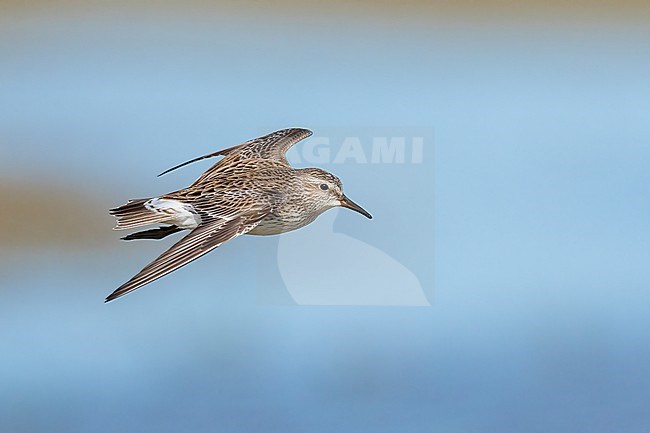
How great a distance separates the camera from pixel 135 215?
131 cm

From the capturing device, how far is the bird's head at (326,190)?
1427 millimetres

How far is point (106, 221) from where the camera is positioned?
2.66 meters

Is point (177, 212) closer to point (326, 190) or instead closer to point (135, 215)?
point (135, 215)

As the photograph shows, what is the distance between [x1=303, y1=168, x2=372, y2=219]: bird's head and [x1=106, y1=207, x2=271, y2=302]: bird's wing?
110 millimetres

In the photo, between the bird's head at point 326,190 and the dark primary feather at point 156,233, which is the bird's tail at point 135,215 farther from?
the bird's head at point 326,190

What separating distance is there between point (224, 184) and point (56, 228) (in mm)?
1380

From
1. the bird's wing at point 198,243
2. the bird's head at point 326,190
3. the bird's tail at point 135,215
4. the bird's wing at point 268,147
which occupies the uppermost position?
the bird's wing at point 268,147

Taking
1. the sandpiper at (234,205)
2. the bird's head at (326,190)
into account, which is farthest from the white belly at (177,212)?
the bird's head at (326,190)

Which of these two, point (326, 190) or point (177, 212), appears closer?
point (177, 212)

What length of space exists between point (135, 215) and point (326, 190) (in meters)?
0.29

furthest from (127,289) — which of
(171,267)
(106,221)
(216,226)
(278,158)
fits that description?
(106,221)

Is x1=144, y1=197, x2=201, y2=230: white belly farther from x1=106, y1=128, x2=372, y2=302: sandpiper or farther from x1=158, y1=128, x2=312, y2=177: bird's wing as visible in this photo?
x1=158, y1=128, x2=312, y2=177: bird's wing

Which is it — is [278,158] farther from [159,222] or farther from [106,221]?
[106,221]

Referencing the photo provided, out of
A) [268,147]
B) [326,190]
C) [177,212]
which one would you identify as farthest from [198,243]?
[268,147]
